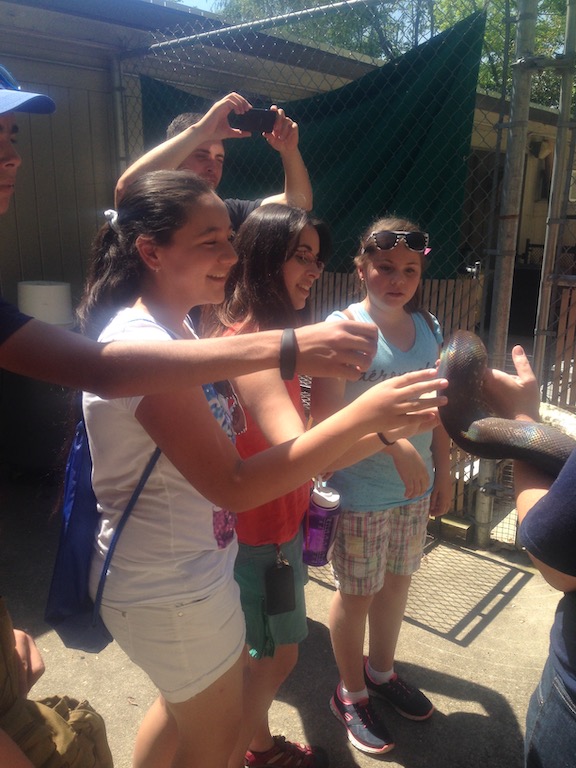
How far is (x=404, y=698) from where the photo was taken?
110 inches

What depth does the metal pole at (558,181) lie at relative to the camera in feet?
10.7

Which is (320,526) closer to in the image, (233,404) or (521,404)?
(233,404)

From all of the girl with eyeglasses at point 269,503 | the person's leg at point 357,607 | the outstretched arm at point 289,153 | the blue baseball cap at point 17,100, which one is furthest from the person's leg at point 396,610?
the blue baseball cap at point 17,100

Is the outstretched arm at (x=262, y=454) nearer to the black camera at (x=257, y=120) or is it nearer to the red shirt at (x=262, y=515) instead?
the red shirt at (x=262, y=515)

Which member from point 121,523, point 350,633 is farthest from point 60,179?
point 121,523

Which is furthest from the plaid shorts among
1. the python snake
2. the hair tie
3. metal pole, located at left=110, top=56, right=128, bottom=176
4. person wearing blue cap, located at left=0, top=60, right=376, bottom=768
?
metal pole, located at left=110, top=56, right=128, bottom=176

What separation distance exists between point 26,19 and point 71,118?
2.87ft

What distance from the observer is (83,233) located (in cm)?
623

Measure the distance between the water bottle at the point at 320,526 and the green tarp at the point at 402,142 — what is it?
207cm

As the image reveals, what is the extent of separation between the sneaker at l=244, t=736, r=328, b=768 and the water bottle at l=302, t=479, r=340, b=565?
77 cm

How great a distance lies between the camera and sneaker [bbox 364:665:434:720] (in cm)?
276

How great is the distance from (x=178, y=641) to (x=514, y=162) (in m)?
2.94

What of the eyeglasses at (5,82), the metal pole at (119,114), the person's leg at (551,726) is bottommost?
the person's leg at (551,726)

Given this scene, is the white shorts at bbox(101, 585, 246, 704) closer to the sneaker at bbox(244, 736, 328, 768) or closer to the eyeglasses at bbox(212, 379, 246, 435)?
the eyeglasses at bbox(212, 379, 246, 435)
